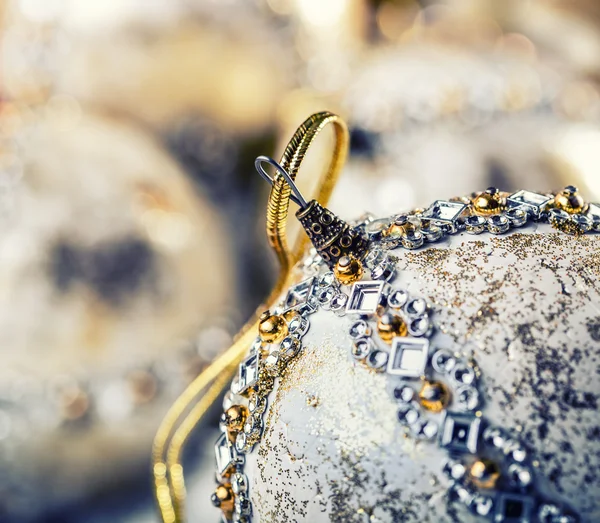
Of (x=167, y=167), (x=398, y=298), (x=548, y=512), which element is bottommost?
(x=548, y=512)

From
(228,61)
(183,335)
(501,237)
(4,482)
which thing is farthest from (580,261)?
(228,61)

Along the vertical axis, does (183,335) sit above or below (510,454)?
above

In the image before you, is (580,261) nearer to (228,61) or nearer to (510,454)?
(510,454)

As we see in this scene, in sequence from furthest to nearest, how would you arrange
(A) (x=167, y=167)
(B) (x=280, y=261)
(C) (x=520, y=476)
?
1. (A) (x=167, y=167)
2. (B) (x=280, y=261)
3. (C) (x=520, y=476)

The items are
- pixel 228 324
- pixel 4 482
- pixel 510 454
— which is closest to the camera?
pixel 510 454

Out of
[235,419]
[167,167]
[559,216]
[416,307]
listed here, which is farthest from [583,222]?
[167,167]

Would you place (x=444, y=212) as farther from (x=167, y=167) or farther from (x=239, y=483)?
(x=167, y=167)
